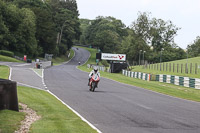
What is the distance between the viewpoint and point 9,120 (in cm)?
895

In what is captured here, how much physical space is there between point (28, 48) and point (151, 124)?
8114 cm

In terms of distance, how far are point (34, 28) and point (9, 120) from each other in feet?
276

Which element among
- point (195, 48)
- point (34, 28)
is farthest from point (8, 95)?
point (195, 48)

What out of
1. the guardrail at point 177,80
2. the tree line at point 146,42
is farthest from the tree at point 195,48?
the guardrail at point 177,80

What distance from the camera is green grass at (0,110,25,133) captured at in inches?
312

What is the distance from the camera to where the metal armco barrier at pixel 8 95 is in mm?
10055

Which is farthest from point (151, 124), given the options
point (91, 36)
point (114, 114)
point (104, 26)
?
point (91, 36)

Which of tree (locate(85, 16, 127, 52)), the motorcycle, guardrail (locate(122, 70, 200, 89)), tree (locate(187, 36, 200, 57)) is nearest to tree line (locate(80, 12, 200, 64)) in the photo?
tree (locate(85, 16, 127, 52))

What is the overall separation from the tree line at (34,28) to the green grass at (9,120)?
224 ft

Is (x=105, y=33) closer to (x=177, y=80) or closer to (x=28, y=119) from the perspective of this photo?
(x=177, y=80)

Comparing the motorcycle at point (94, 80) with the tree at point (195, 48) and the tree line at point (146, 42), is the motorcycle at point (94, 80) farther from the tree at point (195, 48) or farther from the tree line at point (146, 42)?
the tree at point (195, 48)

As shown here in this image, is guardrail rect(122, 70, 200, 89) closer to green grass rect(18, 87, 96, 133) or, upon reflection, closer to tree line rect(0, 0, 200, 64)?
green grass rect(18, 87, 96, 133)

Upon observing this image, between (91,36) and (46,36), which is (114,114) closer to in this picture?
(46,36)

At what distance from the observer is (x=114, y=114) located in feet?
40.0
